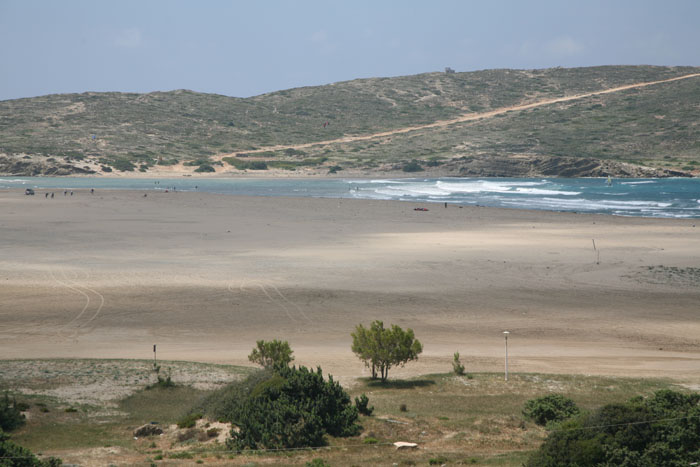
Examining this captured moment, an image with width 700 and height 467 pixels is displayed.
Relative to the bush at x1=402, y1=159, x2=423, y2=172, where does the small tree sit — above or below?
below

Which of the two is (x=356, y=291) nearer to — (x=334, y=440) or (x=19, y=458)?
(x=334, y=440)

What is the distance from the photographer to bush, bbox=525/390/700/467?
1356cm

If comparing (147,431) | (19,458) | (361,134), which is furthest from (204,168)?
(19,458)

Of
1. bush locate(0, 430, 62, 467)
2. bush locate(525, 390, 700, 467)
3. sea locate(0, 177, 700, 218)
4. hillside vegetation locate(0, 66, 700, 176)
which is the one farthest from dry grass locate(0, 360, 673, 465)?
hillside vegetation locate(0, 66, 700, 176)

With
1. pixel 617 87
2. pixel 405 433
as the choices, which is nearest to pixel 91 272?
pixel 405 433

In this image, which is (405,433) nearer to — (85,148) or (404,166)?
(404,166)

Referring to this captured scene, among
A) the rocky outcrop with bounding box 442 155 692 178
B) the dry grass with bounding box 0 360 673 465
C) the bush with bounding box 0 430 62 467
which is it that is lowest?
the dry grass with bounding box 0 360 673 465

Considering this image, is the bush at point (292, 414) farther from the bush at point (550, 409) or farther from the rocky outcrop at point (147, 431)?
the bush at point (550, 409)

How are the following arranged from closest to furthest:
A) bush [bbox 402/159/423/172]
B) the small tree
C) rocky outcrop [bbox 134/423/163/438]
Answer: rocky outcrop [bbox 134/423/163/438] < the small tree < bush [bbox 402/159/423/172]

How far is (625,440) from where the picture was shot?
13.9m

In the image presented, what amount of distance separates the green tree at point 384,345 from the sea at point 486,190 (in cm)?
4939

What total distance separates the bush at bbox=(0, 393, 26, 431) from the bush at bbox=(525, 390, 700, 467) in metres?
12.2

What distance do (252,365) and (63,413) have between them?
6561 millimetres

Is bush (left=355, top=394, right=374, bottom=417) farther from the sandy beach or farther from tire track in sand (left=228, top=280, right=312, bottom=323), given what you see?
tire track in sand (left=228, top=280, right=312, bottom=323)
